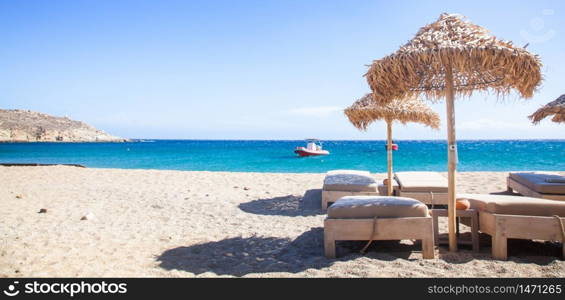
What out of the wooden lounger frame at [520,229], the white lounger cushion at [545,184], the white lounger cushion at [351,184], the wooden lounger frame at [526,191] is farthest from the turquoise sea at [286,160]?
the wooden lounger frame at [520,229]

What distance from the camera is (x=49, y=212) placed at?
491 cm

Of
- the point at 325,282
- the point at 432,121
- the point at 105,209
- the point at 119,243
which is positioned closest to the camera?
the point at 325,282

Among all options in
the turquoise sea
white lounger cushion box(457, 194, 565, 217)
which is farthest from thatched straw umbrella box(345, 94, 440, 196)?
the turquoise sea

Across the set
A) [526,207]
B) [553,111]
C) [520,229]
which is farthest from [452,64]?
[553,111]

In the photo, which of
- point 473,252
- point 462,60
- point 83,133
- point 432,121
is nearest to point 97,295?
point 473,252

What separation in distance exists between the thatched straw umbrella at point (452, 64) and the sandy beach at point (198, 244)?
720 mm

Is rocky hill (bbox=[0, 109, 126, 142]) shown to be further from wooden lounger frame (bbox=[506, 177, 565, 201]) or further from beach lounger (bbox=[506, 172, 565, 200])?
beach lounger (bbox=[506, 172, 565, 200])

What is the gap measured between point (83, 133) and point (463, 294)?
106862 mm

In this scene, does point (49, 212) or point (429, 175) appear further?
point (429, 175)

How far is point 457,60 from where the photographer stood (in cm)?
283

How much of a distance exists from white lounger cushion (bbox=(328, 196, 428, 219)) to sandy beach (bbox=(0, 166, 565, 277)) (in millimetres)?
389

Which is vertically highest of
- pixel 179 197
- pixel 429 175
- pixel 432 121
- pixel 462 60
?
pixel 462 60

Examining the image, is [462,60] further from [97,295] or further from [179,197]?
[179,197]

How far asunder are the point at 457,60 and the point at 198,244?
3.25 metres
